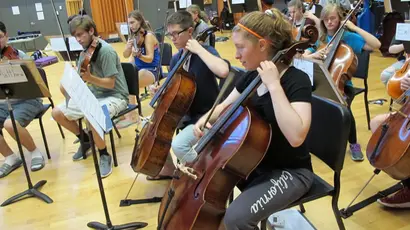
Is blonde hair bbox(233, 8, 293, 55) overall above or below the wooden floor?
above

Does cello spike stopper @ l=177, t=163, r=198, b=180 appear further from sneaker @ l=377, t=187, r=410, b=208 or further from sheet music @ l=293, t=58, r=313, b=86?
sneaker @ l=377, t=187, r=410, b=208

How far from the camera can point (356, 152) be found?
257cm

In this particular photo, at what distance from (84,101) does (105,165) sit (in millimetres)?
1200

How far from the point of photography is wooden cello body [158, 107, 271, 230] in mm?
1278

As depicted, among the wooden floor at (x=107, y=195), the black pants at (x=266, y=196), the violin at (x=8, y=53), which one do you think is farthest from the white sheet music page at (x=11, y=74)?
the black pants at (x=266, y=196)

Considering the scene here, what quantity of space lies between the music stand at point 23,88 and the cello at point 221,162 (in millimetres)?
1330

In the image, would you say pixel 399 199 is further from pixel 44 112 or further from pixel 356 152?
pixel 44 112

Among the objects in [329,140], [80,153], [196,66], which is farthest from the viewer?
[80,153]

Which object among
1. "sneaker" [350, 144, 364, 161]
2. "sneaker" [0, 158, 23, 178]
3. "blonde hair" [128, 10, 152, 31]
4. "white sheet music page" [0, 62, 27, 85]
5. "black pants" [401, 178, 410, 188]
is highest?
"blonde hair" [128, 10, 152, 31]

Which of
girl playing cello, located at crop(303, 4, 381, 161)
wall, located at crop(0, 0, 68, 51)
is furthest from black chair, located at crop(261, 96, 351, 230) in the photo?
wall, located at crop(0, 0, 68, 51)

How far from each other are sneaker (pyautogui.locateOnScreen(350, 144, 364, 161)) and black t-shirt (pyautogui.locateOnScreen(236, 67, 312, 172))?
4.15ft

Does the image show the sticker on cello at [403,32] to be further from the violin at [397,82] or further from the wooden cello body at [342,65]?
the wooden cello body at [342,65]

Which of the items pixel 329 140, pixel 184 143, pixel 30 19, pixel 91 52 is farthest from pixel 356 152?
pixel 30 19

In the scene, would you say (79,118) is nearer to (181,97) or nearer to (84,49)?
(84,49)
